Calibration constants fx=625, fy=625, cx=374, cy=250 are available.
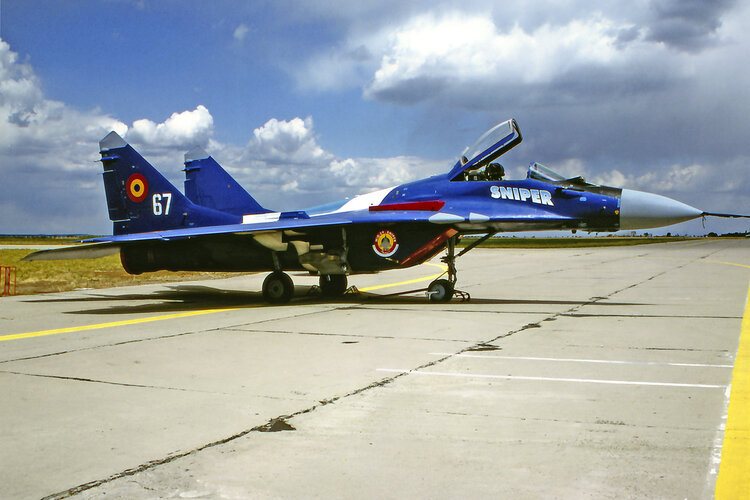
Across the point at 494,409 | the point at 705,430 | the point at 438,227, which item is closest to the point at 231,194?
the point at 438,227

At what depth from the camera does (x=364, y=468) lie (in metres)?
3.54

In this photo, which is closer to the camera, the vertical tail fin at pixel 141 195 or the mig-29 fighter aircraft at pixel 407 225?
the mig-29 fighter aircraft at pixel 407 225

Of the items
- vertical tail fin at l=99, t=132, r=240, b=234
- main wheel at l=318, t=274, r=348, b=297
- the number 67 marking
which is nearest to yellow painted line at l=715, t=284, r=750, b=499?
main wheel at l=318, t=274, r=348, b=297

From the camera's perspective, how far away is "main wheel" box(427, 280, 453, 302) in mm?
12703

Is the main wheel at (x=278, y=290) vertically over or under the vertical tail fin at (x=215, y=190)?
under

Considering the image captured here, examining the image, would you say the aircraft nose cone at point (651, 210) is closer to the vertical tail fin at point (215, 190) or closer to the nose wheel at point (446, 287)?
the nose wheel at point (446, 287)

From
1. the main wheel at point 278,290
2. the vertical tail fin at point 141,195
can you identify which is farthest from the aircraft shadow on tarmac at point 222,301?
the vertical tail fin at point 141,195

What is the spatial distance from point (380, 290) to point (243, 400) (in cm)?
1146

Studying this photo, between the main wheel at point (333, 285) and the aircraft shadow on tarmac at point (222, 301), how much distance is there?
0.66ft

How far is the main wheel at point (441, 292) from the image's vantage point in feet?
41.7

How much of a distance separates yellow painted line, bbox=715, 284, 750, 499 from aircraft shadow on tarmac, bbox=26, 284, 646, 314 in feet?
22.2

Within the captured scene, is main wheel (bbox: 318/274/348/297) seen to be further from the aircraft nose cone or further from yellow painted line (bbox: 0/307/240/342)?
the aircraft nose cone

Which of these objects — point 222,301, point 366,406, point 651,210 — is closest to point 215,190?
point 222,301

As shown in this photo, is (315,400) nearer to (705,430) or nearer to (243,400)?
(243,400)
